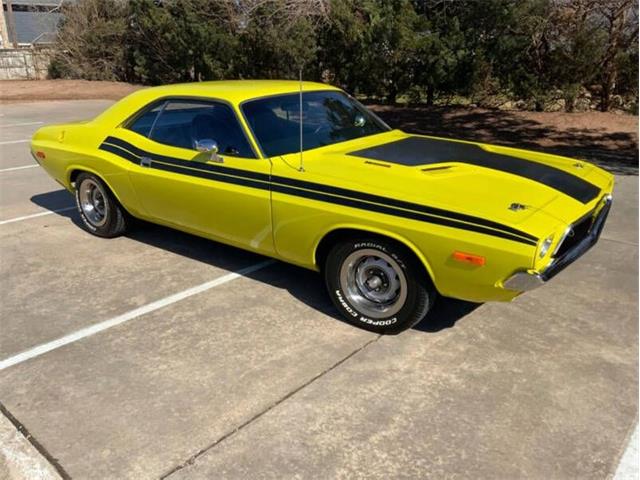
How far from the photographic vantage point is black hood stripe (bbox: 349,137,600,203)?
390cm

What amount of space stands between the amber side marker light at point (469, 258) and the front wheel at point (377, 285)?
0.34m

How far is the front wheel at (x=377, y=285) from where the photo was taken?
12.0 ft

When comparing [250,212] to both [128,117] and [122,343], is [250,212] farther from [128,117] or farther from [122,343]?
[128,117]

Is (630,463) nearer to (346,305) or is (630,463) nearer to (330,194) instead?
(346,305)

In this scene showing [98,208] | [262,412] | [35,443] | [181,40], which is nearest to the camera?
[35,443]

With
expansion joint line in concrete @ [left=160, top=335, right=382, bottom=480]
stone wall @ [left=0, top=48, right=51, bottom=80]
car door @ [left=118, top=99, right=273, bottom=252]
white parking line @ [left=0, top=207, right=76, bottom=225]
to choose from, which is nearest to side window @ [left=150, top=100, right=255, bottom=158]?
car door @ [left=118, top=99, right=273, bottom=252]

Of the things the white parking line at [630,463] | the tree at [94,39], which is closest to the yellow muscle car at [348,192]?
the white parking line at [630,463]

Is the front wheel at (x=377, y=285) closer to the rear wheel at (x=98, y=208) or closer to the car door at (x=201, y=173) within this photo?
the car door at (x=201, y=173)

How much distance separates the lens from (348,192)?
3764 millimetres

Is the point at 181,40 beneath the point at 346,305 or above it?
above

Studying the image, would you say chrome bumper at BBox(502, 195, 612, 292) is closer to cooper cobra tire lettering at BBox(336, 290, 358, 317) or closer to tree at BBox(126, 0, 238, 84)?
cooper cobra tire lettering at BBox(336, 290, 358, 317)

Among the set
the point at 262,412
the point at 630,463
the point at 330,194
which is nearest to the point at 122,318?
the point at 262,412

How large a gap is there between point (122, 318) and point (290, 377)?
1.48 meters

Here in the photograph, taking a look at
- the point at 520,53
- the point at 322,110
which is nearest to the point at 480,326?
the point at 322,110
